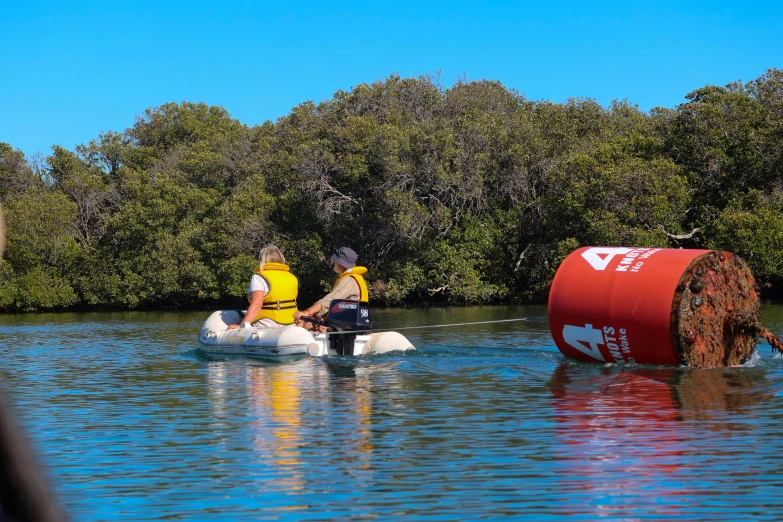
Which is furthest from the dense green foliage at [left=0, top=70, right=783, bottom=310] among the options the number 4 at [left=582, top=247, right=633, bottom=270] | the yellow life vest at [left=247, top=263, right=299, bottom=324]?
the number 4 at [left=582, top=247, right=633, bottom=270]

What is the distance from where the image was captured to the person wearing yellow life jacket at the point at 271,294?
15.3 m

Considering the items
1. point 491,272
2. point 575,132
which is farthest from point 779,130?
point 491,272

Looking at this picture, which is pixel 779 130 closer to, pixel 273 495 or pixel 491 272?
pixel 491 272

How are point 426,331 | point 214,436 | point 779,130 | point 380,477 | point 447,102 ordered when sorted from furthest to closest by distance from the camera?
point 447,102 → point 779,130 → point 426,331 → point 214,436 → point 380,477

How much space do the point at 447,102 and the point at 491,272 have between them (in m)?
9.32

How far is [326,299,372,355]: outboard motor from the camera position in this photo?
47.7ft

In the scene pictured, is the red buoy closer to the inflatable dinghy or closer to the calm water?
the calm water

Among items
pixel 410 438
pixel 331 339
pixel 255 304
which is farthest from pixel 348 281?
pixel 410 438

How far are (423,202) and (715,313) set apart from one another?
82.2 feet

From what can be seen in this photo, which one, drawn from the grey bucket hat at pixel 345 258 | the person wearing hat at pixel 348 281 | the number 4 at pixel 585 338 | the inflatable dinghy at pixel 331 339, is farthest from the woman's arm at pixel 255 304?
the number 4 at pixel 585 338

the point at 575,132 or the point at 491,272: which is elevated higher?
the point at 575,132

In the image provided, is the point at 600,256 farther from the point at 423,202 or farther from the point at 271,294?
the point at 423,202

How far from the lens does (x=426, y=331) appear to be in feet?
68.3

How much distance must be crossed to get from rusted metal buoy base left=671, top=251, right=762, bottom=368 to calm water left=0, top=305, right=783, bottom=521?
1.05 ft
